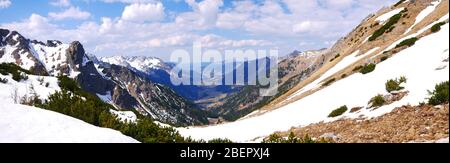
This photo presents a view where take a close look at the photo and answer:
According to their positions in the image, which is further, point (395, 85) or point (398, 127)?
point (395, 85)

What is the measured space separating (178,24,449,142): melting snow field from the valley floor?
3.40ft

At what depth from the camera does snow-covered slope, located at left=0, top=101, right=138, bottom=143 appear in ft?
34.7

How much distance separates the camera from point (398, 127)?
1471 cm

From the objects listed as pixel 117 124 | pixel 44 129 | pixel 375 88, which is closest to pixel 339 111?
pixel 375 88

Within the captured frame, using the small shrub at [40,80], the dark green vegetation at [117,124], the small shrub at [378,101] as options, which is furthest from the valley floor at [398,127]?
the small shrub at [40,80]

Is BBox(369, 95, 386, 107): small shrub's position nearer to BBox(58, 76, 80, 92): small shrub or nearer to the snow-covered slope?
the snow-covered slope

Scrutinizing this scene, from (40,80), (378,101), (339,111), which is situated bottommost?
(339,111)

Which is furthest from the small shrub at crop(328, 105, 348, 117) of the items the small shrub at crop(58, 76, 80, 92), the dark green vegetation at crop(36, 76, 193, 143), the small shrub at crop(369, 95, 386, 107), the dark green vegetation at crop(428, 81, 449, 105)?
the small shrub at crop(58, 76, 80, 92)

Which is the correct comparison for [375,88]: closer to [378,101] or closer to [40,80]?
[378,101]

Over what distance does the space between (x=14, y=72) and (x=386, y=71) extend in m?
22.2

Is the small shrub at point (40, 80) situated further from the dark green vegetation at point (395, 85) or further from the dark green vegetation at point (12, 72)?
the dark green vegetation at point (395, 85)

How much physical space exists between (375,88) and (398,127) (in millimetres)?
9677
